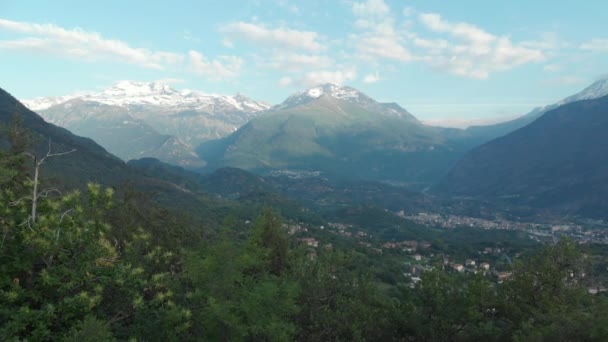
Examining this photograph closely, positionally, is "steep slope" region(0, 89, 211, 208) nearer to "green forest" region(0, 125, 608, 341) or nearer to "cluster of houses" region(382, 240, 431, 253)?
"cluster of houses" region(382, 240, 431, 253)

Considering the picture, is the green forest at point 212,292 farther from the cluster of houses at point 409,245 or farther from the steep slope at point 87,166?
the steep slope at point 87,166

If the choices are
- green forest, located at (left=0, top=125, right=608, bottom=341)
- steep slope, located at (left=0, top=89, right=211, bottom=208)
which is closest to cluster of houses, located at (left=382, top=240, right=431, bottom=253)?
steep slope, located at (left=0, top=89, right=211, bottom=208)

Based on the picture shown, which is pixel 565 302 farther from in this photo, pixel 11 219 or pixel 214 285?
pixel 11 219

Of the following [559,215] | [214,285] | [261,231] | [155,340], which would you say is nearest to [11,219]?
[155,340]

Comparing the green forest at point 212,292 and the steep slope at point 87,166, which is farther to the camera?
the steep slope at point 87,166

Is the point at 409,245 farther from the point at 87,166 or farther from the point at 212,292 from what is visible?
the point at 212,292

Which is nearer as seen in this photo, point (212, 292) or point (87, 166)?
point (212, 292)

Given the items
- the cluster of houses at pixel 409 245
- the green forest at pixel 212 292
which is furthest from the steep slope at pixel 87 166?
the green forest at pixel 212 292

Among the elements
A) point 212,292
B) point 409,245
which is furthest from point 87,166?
point 212,292
